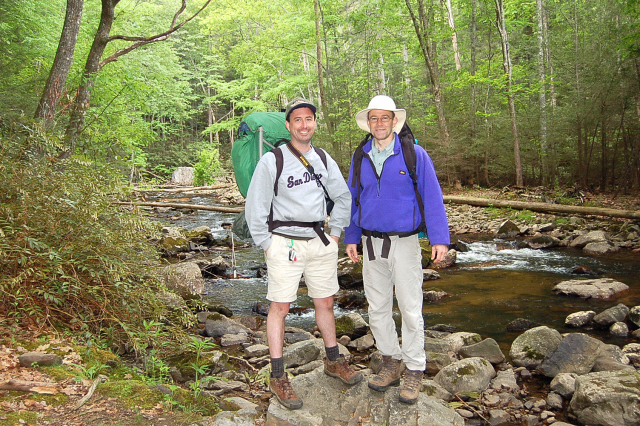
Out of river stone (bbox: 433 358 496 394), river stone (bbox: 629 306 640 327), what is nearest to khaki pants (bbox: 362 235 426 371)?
river stone (bbox: 433 358 496 394)

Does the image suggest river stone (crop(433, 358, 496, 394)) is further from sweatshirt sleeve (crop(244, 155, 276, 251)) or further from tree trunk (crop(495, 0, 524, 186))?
tree trunk (crop(495, 0, 524, 186))

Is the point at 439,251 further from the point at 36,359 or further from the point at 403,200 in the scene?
the point at 36,359

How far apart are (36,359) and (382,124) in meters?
3.08

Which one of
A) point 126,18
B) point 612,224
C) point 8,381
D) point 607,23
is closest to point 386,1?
point 607,23

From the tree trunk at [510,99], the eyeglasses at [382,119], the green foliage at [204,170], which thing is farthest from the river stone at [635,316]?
the green foliage at [204,170]

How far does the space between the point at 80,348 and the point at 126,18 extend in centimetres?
1620

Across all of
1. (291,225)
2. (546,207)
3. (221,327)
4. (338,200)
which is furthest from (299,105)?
(546,207)

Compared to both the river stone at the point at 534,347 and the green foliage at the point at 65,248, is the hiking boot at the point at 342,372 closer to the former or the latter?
the green foliage at the point at 65,248

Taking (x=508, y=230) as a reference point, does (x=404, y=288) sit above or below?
above

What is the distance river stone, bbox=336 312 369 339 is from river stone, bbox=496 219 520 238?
7305 mm

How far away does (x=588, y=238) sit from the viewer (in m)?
10.4

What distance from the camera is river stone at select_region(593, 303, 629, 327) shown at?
5.81m

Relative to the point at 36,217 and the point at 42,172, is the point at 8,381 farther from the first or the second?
the point at 42,172

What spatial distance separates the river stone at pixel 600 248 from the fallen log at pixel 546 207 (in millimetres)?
1650
